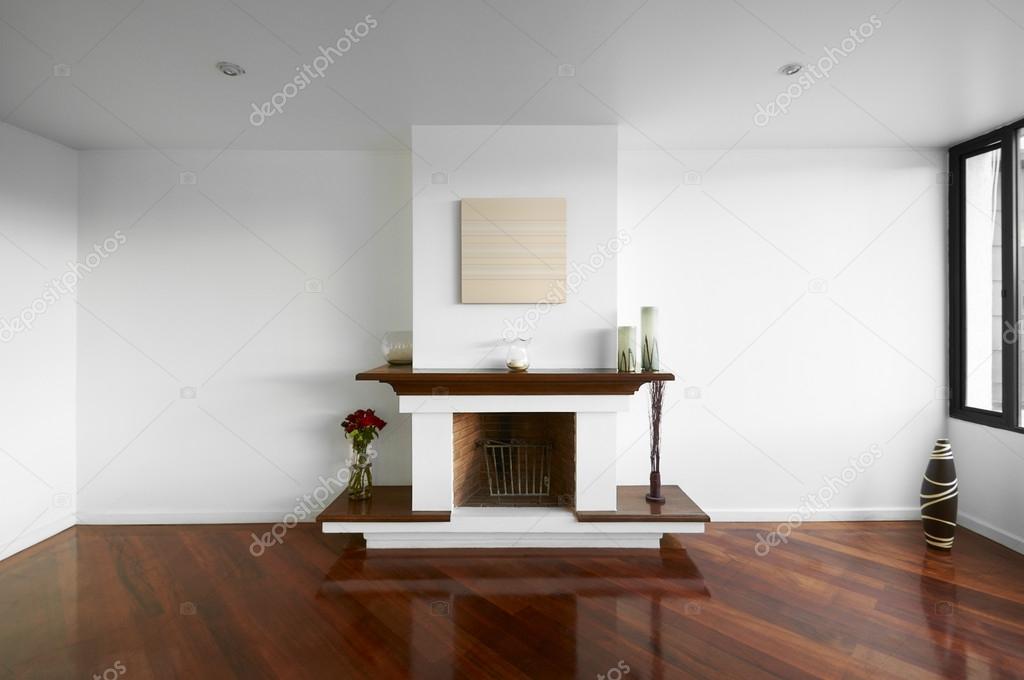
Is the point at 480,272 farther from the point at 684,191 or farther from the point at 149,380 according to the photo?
the point at 149,380

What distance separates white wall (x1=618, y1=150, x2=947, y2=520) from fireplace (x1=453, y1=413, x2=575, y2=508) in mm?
555

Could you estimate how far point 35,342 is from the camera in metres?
3.54

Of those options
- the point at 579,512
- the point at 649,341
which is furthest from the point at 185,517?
the point at 649,341

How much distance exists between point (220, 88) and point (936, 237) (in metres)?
4.58

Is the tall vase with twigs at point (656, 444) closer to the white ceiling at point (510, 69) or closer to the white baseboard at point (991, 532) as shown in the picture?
the white ceiling at point (510, 69)

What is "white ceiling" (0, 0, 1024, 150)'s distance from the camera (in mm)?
2240

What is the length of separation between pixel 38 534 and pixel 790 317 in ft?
16.8

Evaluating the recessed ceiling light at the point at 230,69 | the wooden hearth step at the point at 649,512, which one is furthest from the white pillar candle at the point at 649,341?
the recessed ceiling light at the point at 230,69

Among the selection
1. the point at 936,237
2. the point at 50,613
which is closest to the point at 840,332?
the point at 936,237

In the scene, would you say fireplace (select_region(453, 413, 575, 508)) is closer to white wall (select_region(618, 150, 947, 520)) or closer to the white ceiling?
white wall (select_region(618, 150, 947, 520))

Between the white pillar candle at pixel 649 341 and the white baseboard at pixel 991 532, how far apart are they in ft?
7.64

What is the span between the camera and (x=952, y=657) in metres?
2.22

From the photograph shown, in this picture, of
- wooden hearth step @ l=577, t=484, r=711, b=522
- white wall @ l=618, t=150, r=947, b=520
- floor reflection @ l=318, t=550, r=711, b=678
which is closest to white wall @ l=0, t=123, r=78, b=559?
floor reflection @ l=318, t=550, r=711, b=678

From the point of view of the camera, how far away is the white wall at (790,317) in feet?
12.7
